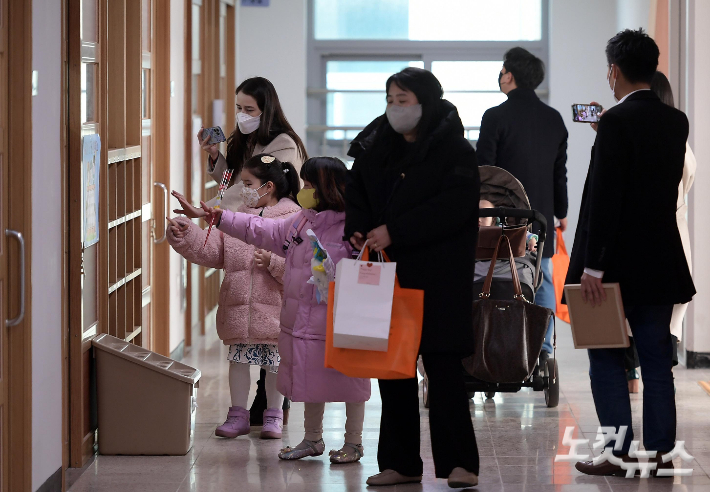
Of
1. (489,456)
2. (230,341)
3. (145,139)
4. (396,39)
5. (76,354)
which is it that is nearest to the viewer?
(76,354)

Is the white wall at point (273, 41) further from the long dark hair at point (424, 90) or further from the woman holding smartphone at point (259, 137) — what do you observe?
the long dark hair at point (424, 90)

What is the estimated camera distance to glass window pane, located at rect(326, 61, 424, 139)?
28.0ft

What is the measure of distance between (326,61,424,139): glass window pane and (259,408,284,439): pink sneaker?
4.96 metres

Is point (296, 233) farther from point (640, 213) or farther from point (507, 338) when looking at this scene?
point (640, 213)

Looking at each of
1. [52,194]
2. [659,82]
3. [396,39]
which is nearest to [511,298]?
[659,82]

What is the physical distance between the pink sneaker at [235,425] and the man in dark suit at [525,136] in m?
1.80

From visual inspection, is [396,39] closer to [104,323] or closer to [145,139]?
[145,139]

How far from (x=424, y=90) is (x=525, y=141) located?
200 centimetres

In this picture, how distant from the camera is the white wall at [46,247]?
285cm

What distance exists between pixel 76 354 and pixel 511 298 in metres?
1.79

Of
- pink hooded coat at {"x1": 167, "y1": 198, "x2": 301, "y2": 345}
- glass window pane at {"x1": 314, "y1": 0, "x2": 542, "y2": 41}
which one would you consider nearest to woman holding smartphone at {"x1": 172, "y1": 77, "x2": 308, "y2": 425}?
pink hooded coat at {"x1": 167, "y1": 198, "x2": 301, "y2": 345}

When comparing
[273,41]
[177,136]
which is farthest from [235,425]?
[273,41]

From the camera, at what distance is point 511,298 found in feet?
13.3

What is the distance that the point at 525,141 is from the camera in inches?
191
